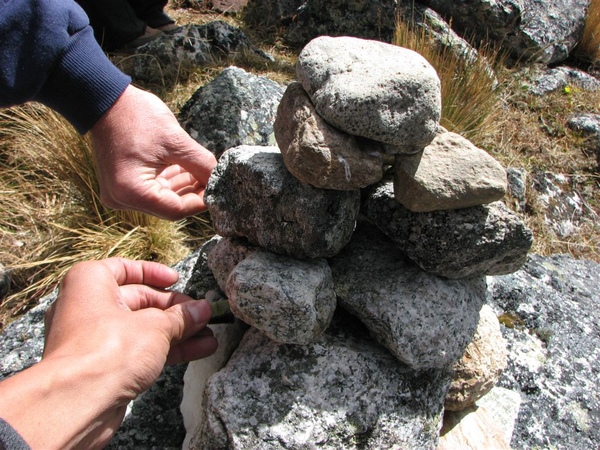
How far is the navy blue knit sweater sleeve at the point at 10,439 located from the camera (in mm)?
1041

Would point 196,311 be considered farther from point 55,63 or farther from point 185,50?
point 185,50

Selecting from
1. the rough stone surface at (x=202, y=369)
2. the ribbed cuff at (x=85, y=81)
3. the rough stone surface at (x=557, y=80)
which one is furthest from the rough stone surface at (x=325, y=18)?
the rough stone surface at (x=202, y=369)

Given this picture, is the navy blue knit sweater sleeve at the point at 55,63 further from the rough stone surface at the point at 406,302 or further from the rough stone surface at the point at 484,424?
the rough stone surface at the point at 484,424

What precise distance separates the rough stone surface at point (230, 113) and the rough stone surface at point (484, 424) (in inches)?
83.0

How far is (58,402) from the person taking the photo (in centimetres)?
117

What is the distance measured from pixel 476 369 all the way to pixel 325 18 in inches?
180

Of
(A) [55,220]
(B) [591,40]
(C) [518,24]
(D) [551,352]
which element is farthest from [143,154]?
Answer: (B) [591,40]

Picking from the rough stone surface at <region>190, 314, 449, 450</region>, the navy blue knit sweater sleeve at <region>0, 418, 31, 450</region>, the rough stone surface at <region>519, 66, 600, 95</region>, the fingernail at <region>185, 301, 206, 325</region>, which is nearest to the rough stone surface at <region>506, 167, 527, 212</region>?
the rough stone surface at <region>519, 66, 600, 95</region>

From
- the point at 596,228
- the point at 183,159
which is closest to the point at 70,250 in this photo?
the point at 183,159

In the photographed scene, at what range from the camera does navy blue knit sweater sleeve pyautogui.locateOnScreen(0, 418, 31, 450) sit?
1.04 meters

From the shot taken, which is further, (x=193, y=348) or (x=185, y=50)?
(x=185, y=50)

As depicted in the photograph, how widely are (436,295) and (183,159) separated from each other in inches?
39.8

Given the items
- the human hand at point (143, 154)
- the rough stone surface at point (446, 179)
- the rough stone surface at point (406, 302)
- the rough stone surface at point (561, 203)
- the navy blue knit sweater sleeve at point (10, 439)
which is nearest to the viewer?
the navy blue knit sweater sleeve at point (10, 439)

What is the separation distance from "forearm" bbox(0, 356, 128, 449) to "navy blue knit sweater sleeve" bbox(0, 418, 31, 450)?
2cm
